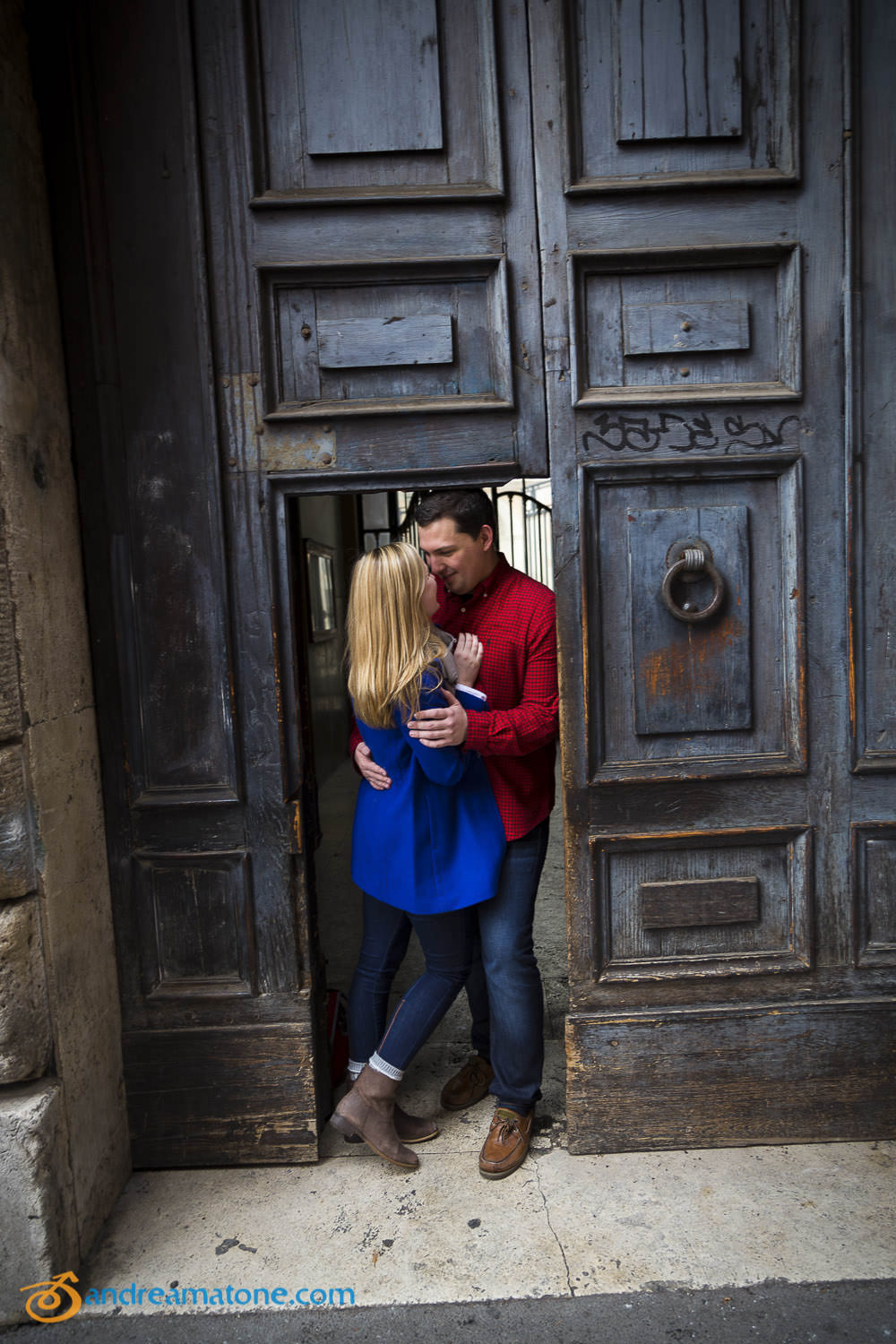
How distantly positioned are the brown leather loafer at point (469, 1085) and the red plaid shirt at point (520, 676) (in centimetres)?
96

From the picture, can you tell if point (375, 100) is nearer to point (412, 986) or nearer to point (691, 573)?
point (691, 573)

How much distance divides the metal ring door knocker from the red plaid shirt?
36 centimetres

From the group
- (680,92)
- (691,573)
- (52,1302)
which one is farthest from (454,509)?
(52,1302)

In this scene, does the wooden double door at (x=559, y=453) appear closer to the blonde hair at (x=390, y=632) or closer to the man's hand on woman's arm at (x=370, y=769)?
the man's hand on woman's arm at (x=370, y=769)

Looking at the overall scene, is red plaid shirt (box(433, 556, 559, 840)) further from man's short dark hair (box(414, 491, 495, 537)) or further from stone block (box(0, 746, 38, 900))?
stone block (box(0, 746, 38, 900))

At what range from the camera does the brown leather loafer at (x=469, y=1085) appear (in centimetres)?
290

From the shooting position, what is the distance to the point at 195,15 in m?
2.38

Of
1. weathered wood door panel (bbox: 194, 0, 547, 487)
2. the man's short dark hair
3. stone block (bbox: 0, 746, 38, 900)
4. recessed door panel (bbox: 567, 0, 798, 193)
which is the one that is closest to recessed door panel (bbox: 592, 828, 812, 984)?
the man's short dark hair

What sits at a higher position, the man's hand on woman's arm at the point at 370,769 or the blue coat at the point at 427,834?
the man's hand on woman's arm at the point at 370,769

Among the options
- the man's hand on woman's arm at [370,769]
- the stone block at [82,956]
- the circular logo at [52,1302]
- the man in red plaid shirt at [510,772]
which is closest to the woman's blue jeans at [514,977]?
the man in red plaid shirt at [510,772]

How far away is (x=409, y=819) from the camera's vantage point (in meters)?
2.49

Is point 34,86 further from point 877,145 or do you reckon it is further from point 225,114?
point 877,145

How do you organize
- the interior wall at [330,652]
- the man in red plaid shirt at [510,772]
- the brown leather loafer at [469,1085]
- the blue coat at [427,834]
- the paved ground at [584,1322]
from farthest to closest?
1. the interior wall at [330,652]
2. the brown leather loafer at [469,1085]
3. the man in red plaid shirt at [510,772]
4. the blue coat at [427,834]
5. the paved ground at [584,1322]

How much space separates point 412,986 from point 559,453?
67.1 inches
